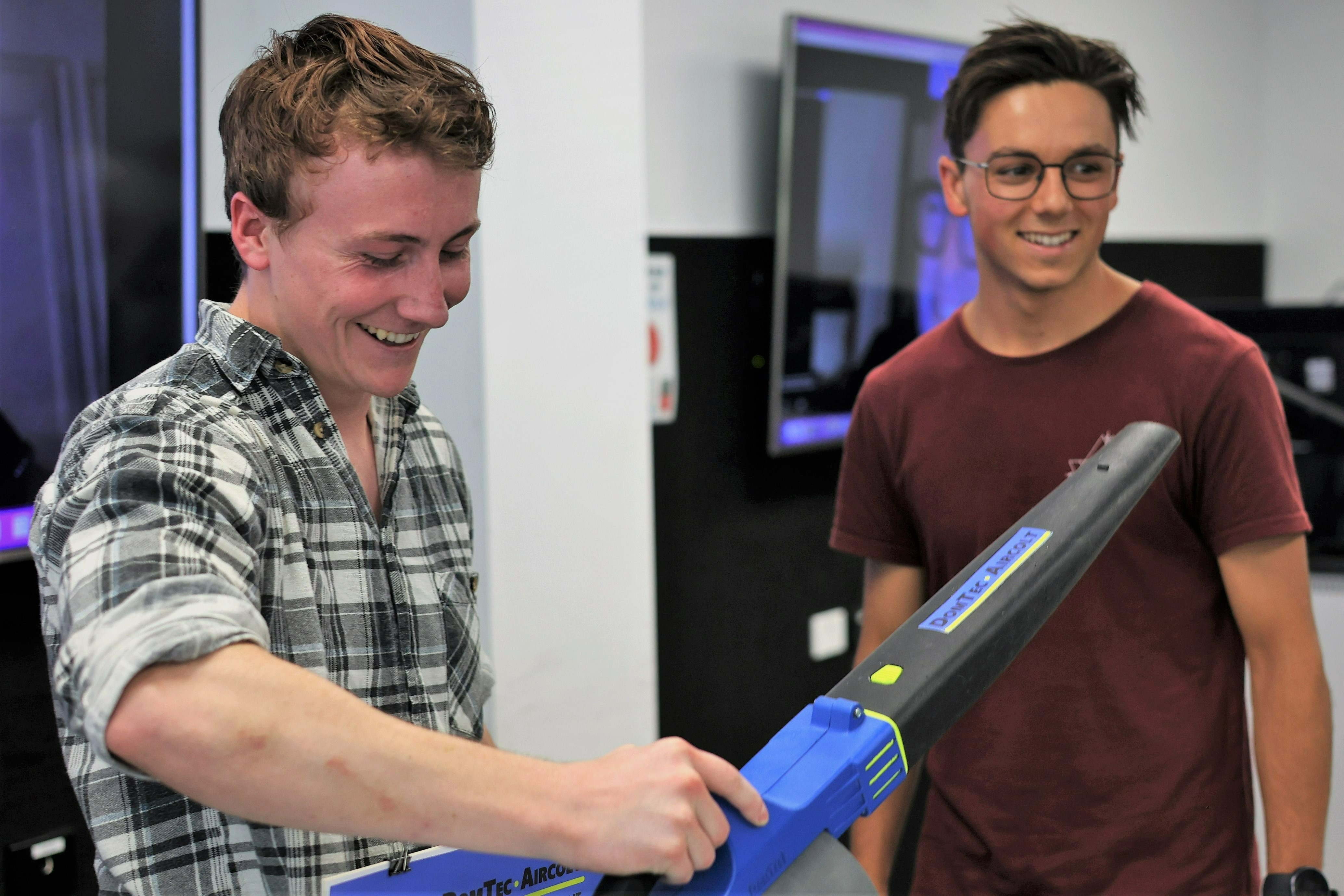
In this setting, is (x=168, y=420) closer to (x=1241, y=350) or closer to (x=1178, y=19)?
(x=1241, y=350)

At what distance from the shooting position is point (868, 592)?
149 centimetres

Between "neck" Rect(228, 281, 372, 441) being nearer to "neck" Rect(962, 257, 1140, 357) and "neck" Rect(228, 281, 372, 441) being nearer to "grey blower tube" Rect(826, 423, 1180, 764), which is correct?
"grey blower tube" Rect(826, 423, 1180, 764)

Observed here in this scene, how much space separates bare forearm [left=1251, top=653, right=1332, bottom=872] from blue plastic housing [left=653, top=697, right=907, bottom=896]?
71 cm

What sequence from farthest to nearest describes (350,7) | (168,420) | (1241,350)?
(350,7)
(1241,350)
(168,420)

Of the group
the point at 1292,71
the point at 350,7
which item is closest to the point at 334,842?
the point at 350,7

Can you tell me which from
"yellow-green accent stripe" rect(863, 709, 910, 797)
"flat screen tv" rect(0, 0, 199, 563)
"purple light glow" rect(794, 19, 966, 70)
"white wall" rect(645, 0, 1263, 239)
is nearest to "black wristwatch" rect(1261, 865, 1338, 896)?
"yellow-green accent stripe" rect(863, 709, 910, 797)

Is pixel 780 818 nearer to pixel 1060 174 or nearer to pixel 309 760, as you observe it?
pixel 309 760

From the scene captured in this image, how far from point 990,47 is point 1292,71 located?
3.70 meters

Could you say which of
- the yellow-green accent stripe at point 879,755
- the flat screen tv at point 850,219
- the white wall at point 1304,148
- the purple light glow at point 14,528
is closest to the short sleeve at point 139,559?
the yellow-green accent stripe at point 879,755

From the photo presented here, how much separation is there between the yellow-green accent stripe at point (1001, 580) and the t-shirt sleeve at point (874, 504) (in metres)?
0.55

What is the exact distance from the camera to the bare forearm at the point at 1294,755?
1.19 m

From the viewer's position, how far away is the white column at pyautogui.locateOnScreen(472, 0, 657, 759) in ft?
5.65

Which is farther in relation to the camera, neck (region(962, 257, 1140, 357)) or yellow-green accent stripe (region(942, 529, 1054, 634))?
neck (region(962, 257, 1140, 357))

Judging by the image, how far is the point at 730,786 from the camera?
2.18ft
